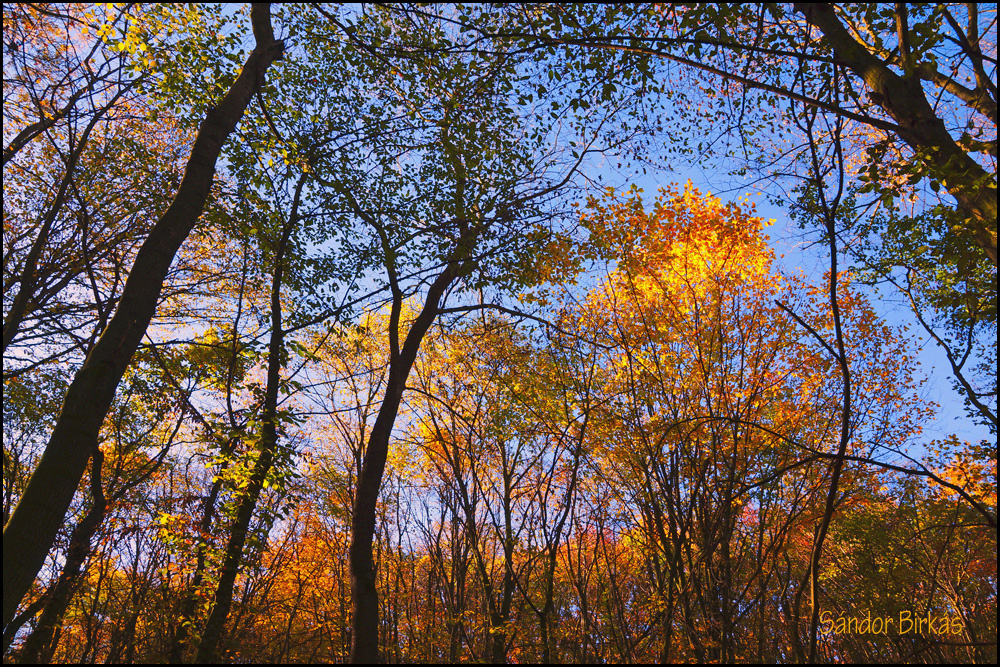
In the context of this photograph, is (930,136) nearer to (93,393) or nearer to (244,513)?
(93,393)

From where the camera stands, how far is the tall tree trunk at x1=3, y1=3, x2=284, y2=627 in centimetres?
278

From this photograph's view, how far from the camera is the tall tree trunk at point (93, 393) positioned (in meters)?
2.78

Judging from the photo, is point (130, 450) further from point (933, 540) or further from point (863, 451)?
point (933, 540)

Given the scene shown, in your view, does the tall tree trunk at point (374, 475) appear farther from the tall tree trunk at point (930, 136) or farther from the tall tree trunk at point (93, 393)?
the tall tree trunk at point (930, 136)

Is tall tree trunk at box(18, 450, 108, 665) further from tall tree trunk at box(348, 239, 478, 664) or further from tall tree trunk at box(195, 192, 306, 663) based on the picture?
tall tree trunk at box(348, 239, 478, 664)

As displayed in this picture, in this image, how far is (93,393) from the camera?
122 inches

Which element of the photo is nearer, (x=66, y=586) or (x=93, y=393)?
(x=93, y=393)

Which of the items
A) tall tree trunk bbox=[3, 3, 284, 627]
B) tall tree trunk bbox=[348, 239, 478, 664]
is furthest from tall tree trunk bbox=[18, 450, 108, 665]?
tall tree trunk bbox=[3, 3, 284, 627]

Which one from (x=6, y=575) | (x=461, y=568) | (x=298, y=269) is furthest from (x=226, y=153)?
(x=461, y=568)

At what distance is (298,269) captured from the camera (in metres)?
7.36

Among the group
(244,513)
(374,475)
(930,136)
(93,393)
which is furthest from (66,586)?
(930,136)

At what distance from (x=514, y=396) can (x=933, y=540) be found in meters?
15.5

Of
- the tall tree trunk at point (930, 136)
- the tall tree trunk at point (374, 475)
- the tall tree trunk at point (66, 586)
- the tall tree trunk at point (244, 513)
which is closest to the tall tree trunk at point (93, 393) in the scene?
the tall tree trunk at point (244, 513)

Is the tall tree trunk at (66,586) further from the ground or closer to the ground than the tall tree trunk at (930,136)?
closer to the ground
